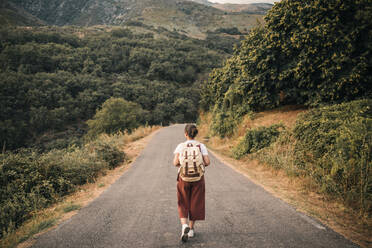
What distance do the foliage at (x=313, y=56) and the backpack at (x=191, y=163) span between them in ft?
25.7

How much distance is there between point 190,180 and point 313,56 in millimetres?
8715

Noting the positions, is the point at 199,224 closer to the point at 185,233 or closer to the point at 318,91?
the point at 185,233

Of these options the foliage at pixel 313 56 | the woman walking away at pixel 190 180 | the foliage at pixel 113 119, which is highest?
the foliage at pixel 313 56

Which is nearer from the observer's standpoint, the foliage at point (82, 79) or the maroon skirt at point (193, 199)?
the maroon skirt at point (193, 199)

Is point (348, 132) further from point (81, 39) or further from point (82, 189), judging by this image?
point (81, 39)

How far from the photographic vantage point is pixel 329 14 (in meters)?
8.52

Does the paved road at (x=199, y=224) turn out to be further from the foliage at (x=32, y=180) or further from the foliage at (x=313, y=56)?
the foliage at (x=313, y=56)

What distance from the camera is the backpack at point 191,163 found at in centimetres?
313

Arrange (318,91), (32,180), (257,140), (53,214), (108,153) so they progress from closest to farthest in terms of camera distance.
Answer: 1. (53,214)
2. (32,180)
3. (318,91)
4. (257,140)
5. (108,153)

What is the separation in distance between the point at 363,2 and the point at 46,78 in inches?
3389

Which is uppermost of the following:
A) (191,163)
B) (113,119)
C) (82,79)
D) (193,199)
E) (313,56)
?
(82,79)

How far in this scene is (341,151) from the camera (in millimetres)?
4922

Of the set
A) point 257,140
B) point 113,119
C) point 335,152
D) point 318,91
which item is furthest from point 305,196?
point 113,119

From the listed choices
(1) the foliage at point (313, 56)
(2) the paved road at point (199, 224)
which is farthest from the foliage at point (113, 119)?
(2) the paved road at point (199, 224)
